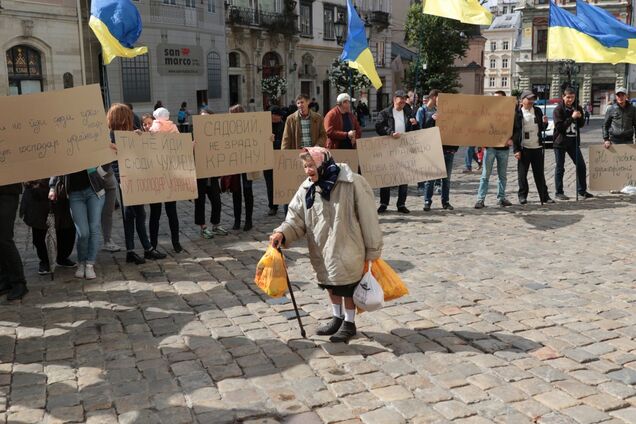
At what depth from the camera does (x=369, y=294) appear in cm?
507

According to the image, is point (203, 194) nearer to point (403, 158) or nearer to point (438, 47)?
point (403, 158)

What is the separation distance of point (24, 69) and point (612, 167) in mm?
19847

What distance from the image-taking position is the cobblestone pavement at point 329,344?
4266 mm

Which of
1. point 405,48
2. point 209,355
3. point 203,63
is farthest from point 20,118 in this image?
point 405,48

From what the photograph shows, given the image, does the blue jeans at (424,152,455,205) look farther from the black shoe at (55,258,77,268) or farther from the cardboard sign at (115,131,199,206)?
the black shoe at (55,258,77,268)

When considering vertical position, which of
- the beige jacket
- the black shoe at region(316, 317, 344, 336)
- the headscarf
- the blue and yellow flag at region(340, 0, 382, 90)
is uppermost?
the blue and yellow flag at region(340, 0, 382, 90)

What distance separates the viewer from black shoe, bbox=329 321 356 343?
5.35 meters

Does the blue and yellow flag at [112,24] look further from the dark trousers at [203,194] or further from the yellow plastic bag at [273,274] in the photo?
the yellow plastic bag at [273,274]

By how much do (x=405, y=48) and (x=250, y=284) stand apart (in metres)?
57.4

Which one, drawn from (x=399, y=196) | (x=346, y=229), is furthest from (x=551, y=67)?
(x=346, y=229)

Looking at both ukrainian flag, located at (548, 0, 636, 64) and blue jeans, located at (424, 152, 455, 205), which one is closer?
blue jeans, located at (424, 152, 455, 205)

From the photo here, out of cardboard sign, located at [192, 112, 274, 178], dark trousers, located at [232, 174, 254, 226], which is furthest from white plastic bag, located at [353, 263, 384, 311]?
dark trousers, located at [232, 174, 254, 226]

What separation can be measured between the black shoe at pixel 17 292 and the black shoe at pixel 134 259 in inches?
58.4

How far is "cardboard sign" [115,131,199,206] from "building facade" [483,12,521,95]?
369 feet
